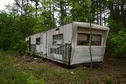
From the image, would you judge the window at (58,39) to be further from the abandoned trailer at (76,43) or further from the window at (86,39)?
the window at (86,39)

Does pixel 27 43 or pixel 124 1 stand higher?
pixel 124 1

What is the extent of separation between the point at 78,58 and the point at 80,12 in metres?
5.81

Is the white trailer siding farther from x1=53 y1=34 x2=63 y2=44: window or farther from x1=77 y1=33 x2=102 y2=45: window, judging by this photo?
x1=53 y1=34 x2=63 y2=44: window

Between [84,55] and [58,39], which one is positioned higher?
[58,39]

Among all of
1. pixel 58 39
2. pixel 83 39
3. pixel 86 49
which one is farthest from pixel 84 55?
pixel 58 39

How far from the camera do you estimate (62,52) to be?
1030 centimetres

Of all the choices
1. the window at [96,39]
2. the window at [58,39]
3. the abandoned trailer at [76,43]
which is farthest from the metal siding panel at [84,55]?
the window at [58,39]

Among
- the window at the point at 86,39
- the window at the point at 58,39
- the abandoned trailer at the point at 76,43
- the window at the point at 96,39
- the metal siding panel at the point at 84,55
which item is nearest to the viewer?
the abandoned trailer at the point at 76,43

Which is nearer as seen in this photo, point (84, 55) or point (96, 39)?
point (84, 55)

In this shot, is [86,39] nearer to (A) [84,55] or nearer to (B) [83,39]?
(B) [83,39]

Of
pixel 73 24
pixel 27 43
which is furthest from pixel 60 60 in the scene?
pixel 27 43

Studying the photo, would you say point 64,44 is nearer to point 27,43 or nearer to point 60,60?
point 60,60

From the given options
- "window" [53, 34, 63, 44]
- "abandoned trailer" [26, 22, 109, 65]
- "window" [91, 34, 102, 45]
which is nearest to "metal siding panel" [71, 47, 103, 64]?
"abandoned trailer" [26, 22, 109, 65]

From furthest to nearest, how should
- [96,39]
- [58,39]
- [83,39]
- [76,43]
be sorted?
[58,39], [96,39], [83,39], [76,43]
